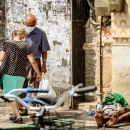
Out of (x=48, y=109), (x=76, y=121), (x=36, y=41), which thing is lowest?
(x=76, y=121)

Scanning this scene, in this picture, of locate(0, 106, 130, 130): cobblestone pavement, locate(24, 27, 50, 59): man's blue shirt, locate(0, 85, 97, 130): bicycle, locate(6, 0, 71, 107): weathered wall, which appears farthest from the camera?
locate(6, 0, 71, 107): weathered wall

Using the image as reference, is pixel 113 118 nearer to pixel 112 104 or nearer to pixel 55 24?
pixel 112 104

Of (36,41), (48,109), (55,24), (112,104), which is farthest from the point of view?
(55,24)

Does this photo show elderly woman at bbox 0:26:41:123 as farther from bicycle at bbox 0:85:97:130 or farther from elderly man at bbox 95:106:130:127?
bicycle at bbox 0:85:97:130

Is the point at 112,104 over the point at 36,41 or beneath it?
beneath

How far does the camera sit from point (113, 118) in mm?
5125

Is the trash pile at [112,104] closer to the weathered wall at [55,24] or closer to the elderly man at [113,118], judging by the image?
the elderly man at [113,118]

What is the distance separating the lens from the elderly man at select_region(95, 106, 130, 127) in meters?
5.00

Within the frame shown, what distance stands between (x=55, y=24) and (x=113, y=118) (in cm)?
287

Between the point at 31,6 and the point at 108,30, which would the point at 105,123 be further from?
the point at 31,6

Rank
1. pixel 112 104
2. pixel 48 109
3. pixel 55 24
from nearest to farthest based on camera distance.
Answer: pixel 48 109
pixel 112 104
pixel 55 24

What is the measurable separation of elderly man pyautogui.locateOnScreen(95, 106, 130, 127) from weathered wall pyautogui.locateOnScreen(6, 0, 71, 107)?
1964mm

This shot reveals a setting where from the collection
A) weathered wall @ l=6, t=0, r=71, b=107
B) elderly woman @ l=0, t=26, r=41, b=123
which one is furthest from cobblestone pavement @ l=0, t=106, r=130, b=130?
weathered wall @ l=6, t=0, r=71, b=107

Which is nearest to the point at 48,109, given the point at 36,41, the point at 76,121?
the point at 76,121
